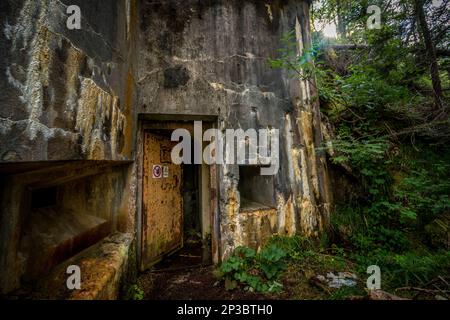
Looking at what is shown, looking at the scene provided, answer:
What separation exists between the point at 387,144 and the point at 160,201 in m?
3.83

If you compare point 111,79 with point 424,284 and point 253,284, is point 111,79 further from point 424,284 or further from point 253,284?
point 424,284

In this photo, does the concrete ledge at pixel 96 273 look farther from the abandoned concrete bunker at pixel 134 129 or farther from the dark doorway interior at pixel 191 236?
the dark doorway interior at pixel 191 236

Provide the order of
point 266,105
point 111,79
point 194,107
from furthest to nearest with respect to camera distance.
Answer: point 266,105 < point 194,107 < point 111,79

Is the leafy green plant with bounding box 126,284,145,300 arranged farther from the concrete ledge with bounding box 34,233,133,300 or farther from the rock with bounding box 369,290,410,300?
the rock with bounding box 369,290,410,300

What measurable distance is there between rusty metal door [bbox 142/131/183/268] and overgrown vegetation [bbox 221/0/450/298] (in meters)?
1.85

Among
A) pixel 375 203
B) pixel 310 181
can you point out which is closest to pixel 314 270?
pixel 310 181

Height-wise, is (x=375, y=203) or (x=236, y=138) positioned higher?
(x=236, y=138)

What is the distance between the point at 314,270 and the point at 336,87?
139 inches

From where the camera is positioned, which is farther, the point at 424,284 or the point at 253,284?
the point at 253,284

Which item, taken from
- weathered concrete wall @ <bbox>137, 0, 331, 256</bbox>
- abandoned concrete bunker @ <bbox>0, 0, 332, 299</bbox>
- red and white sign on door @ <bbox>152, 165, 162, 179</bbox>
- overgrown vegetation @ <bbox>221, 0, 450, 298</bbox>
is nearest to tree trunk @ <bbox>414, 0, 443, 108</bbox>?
overgrown vegetation @ <bbox>221, 0, 450, 298</bbox>

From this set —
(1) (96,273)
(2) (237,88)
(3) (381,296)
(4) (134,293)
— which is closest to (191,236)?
(4) (134,293)

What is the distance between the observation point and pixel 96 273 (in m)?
1.98

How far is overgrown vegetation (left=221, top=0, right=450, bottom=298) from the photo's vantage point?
3.22 metres
